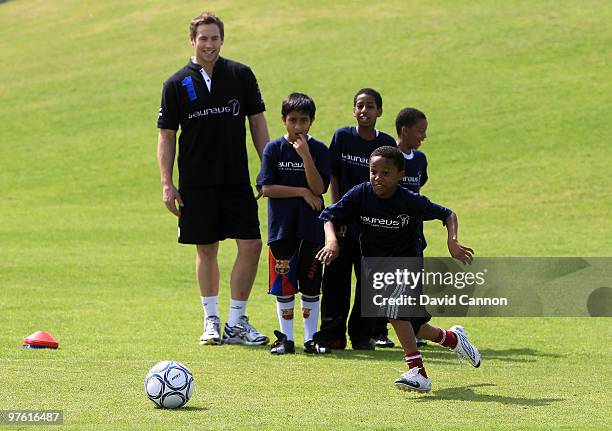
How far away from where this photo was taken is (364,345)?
11305mm

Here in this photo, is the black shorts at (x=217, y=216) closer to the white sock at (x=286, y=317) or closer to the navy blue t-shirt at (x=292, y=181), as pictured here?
the navy blue t-shirt at (x=292, y=181)

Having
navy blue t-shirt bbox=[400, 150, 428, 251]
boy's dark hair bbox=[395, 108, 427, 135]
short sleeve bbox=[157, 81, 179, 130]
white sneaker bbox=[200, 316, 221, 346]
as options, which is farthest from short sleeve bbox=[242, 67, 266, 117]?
white sneaker bbox=[200, 316, 221, 346]

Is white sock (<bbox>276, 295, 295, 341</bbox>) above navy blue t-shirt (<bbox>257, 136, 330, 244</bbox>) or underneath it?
underneath

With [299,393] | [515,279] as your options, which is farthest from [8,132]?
[299,393]

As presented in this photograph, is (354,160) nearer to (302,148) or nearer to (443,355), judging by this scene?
(302,148)

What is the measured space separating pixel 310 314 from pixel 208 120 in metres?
2.16

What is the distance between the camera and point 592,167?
29.1m

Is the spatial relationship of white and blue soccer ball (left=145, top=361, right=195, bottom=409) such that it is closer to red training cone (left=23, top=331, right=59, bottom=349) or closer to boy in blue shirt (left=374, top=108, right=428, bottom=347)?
red training cone (left=23, top=331, right=59, bottom=349)

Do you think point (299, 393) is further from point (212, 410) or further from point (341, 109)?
point (341, 109)

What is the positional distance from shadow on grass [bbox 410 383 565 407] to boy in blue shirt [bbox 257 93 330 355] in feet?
8.06

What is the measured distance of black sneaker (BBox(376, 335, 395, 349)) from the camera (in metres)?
11.5

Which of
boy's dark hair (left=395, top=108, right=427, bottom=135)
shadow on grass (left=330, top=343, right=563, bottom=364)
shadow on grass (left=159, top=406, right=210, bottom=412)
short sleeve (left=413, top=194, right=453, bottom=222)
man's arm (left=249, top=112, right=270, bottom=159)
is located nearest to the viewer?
shadow on grass (left=159, top=406, right=210, bottom=412)

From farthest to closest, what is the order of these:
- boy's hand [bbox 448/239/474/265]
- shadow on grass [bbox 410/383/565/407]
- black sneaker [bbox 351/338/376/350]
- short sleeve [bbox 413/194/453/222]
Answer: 1. black sneaker [bbox 351/338/376/350]
2. short sleeve [bbox 413/194/453/222]
3. boy's hand [bbox 448/239/474/265]
4. shadow on grass [bbox 410/383/565/407]

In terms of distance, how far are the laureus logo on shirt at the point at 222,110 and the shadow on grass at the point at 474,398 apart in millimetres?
4026
